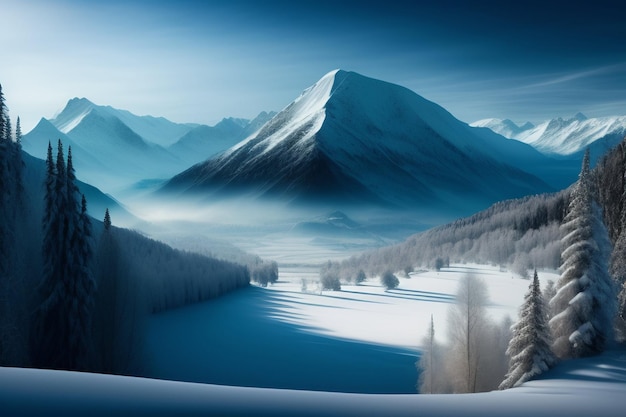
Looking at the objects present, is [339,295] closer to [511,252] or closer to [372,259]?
[372,259]

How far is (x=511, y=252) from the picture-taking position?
4897cm

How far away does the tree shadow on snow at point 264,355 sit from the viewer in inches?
1147

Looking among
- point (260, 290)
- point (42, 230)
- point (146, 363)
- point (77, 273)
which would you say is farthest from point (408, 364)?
point (260, 290)

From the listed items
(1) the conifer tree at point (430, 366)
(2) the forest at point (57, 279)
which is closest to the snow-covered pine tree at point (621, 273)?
(1) the conifer tree at point (430, 366)

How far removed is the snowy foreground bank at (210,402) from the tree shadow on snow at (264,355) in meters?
22.8

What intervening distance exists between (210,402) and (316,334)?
37059mm

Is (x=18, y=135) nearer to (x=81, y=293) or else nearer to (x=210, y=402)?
(x=81, y=293)

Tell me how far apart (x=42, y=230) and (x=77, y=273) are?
258 cm

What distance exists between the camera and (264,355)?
35.2 meters

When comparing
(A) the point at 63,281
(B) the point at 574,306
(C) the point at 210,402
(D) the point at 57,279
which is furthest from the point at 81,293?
(B) the point at 574,306

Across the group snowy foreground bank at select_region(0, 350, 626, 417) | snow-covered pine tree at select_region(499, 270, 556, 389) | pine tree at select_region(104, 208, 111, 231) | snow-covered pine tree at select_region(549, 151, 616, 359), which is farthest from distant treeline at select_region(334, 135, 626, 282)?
snowy foreground bank at select_region(0, 350, 626, 417)

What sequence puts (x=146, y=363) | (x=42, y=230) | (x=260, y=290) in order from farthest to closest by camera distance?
(x=260, y=290) < (x=146, y=363) < (x=42, y=230)

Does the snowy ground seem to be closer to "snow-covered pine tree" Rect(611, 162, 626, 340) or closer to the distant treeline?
the distant treeline

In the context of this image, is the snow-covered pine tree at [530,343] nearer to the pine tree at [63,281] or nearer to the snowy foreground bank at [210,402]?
the snowy foreground bank at [210,402]
